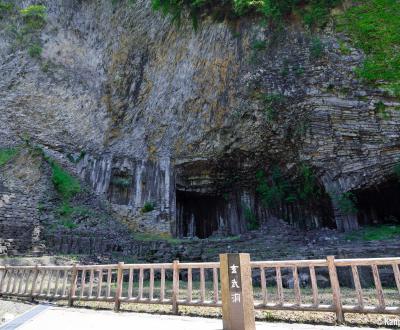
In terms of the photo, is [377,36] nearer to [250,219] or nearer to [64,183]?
[250,219]

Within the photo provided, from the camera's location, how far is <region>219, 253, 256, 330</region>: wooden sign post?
4.43 meters

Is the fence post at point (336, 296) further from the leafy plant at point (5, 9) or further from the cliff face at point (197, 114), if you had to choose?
the leafy plant at point (5, 9)

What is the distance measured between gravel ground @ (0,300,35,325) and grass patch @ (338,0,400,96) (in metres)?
15.2

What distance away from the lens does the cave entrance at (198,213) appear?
68.3ft

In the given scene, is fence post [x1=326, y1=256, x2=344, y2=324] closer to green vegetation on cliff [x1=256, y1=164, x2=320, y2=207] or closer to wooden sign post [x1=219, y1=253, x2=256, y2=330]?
wooden sign post [x1=219, y1=253, x2=256, y2=330]

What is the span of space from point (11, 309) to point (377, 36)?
17.2 m

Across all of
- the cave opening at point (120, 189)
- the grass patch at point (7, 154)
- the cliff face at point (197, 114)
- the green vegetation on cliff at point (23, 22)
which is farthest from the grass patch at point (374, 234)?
the green vegetation on cliff at point (23, 22)

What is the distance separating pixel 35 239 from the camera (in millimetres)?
14148

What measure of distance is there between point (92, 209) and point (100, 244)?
473 centimetres

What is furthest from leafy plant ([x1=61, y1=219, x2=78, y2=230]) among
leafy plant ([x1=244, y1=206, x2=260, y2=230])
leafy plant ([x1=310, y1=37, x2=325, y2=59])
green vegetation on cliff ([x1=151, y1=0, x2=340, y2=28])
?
leafy plant ([x1=310, y1=37, x2=325, y2=59])

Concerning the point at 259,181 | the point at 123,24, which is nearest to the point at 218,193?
the point at 259,181

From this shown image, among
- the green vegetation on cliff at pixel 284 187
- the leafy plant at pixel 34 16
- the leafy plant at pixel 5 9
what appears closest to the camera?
the green vegetation on cliff at pixel 284 187

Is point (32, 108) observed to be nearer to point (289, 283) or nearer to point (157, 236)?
point (157, 236)

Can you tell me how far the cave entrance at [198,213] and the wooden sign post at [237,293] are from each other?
1567 centimetres
